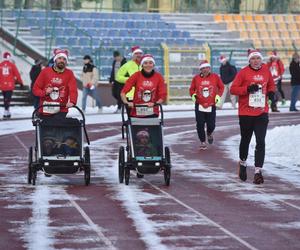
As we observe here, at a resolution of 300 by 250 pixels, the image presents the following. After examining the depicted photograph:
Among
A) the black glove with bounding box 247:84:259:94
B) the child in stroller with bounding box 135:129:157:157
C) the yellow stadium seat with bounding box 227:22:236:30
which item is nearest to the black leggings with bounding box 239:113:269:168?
the black glove with bounding box 247:84:259:94

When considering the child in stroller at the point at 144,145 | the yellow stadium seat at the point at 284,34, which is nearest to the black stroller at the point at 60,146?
the child in stroller at the point at 144,145

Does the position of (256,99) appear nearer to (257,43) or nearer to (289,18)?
(257,43)

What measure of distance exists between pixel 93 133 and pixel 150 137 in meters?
10.7

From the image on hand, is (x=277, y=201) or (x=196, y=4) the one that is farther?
(x=196, y=4)

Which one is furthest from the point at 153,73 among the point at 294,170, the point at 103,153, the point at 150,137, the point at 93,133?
the point at 93,133

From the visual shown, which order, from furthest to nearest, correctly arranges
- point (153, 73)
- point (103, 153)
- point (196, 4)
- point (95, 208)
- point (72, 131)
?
point (196, 4) < point (103, 153) < point (153, 73) < point (72, 131) < point (95, 208)

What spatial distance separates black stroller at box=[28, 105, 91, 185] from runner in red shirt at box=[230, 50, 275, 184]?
2.30 meters

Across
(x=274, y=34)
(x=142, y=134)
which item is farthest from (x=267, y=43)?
(x=142, y=134)

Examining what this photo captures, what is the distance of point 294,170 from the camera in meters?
18.3

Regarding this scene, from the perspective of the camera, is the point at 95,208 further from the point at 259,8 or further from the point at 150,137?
the point at 259,8

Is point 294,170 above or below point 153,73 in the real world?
below

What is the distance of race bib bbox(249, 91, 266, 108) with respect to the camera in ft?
53.0

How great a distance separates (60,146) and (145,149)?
114 cm

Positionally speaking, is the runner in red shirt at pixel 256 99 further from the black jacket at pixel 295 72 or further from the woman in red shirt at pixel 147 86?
the black jacket at pixel 295 72
